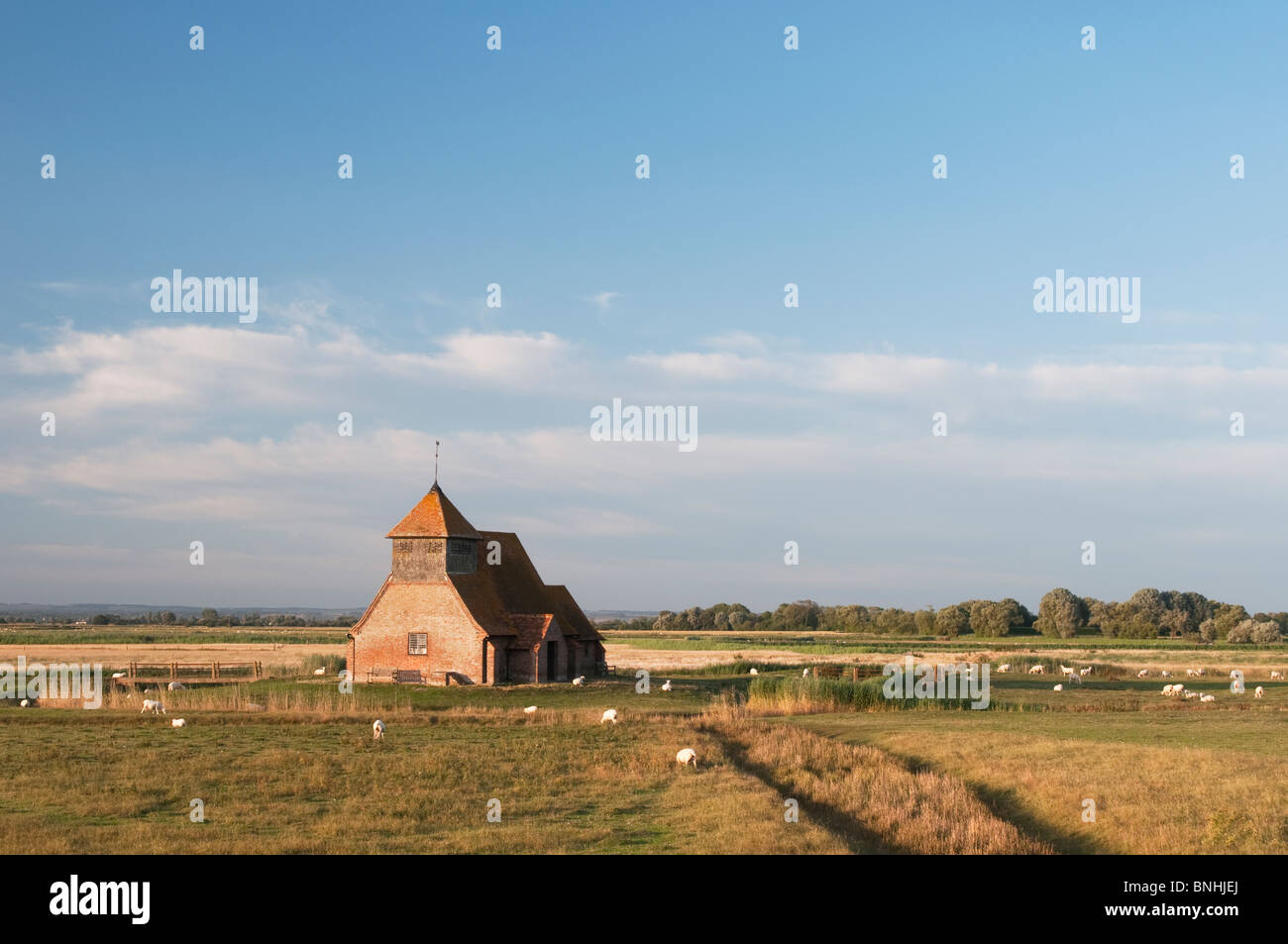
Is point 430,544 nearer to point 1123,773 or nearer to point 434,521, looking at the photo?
point 434,521

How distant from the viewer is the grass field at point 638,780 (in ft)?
62.7

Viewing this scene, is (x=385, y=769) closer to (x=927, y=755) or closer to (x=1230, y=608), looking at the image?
(x=927, y=755)

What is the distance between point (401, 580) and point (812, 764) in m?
34.2

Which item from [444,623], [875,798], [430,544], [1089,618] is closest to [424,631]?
[444,623]

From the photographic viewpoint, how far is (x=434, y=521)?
58.8 m

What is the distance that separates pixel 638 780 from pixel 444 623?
32964mm

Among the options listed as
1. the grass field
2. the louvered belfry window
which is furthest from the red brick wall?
the grass field

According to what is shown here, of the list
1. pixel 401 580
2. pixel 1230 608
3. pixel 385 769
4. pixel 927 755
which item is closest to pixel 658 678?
pixel 401 580

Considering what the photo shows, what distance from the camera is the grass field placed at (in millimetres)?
19125

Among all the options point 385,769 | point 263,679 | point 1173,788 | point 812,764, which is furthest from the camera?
point 263,679

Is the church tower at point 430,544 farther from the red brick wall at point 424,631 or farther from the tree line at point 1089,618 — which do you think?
the tree line at point 1089,618

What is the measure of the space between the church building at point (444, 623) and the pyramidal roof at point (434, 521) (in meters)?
0.05

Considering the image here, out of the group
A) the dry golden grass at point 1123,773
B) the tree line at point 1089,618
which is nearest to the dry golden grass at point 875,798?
the dry golden grass at point 1123,773
